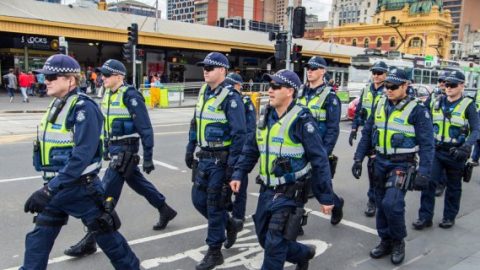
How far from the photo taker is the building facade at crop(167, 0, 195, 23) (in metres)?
94.0

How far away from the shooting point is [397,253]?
15.8ft

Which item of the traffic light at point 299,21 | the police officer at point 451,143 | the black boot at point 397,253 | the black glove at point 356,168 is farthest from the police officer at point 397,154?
the traffic light at point 299,21

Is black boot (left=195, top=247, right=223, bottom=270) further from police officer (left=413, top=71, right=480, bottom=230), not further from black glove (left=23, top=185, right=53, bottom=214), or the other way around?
police officer (left=413, top=71, right=480, bottom=230)

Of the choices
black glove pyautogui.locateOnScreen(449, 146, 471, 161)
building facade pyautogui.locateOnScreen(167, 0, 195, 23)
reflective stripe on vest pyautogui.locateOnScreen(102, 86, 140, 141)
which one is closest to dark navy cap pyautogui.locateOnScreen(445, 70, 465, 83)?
black glove pyautogui.locateOnScreen(449, 146, 471, 161)

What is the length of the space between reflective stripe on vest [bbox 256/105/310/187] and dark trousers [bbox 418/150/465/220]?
2.86 m

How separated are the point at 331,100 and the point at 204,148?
2.20 metres

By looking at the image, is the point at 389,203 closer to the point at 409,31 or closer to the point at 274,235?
the point at 274,235

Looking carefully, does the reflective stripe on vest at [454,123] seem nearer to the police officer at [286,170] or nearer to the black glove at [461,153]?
the black glove at [461,153]

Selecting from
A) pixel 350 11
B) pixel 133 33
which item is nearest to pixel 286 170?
pixel 133 33

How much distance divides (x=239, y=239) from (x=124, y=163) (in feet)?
5.33

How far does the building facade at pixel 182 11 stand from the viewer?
94.0 metres

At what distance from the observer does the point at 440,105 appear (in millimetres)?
6152

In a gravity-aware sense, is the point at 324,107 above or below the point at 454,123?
above

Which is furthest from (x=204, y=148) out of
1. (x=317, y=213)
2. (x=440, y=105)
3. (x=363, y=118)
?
(x=363, y=118)
